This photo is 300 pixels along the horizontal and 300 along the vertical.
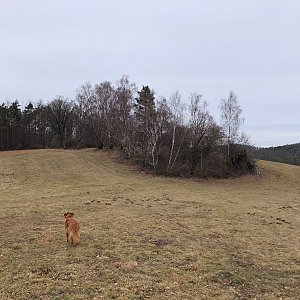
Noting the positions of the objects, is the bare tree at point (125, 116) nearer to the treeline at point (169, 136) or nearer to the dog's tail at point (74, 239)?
the treeline at point (169, 136)

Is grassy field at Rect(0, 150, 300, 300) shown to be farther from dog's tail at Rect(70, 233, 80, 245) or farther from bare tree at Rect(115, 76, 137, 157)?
bare tree at Rect(115, 76, 137, 157)

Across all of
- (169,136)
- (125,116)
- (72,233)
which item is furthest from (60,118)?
(72,233)

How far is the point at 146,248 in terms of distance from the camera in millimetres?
10344

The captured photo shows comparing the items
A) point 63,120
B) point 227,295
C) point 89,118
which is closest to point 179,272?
point 227,295

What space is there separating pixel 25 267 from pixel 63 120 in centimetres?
7065

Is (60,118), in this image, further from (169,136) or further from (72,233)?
(72,233)

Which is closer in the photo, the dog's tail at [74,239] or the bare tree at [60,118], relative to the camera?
the dog's tail at [74,239]

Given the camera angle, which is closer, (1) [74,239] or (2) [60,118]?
(1) [74,239]

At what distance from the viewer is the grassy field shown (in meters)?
7.18

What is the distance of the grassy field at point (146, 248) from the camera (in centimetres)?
718

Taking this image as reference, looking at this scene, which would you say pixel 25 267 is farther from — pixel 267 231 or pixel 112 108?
pixel 112 108

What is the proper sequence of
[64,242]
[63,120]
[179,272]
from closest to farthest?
[179,272]
[64,242]
[63,120]

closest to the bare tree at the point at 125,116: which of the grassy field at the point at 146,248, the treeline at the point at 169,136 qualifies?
the treeline at the point at 169,136

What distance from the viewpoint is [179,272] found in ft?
27.0
